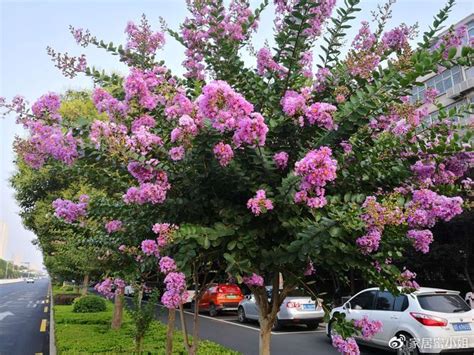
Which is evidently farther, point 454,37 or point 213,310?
point 213,310

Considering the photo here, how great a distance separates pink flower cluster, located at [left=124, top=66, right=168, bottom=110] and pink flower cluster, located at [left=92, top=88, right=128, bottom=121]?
169 mm

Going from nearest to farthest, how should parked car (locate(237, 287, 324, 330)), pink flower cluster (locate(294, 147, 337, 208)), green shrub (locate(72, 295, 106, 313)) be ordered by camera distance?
pink flower cluster (locate(294, 147, 337, 208)), parked car (locate(237, 287, 324, 330)), green shrub (locate(72, 295, 106, 313))

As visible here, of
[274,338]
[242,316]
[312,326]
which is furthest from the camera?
[242,316]

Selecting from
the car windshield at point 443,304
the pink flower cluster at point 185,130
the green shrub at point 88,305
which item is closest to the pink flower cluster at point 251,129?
the pink flower cluster at point 185,130

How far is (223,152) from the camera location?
255 cm

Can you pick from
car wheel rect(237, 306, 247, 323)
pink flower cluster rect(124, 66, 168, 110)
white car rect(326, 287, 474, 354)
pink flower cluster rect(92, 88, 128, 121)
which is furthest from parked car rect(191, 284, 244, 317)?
pink flower cluster rect(124, 66, 168, 110)

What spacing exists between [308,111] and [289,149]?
38 centimetres

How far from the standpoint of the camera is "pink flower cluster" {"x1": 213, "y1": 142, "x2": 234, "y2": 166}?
8.37 feet

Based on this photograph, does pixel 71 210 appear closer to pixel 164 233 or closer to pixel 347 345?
pixel 164 233

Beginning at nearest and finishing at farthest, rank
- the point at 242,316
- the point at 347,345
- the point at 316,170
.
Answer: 1. the point at 316,170
2. the point at 347,345
3. the point at 242,316

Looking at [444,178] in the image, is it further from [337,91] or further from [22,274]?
[22,274]

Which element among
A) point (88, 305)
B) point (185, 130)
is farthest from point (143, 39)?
point (88, 305)

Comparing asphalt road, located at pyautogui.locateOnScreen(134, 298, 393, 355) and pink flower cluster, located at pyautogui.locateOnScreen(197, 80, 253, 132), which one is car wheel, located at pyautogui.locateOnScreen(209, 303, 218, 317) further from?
pink flower cluster, located at pyautogui.locateOnScreen(197, 80, 253, 132)

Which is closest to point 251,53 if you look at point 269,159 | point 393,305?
point 269,159
